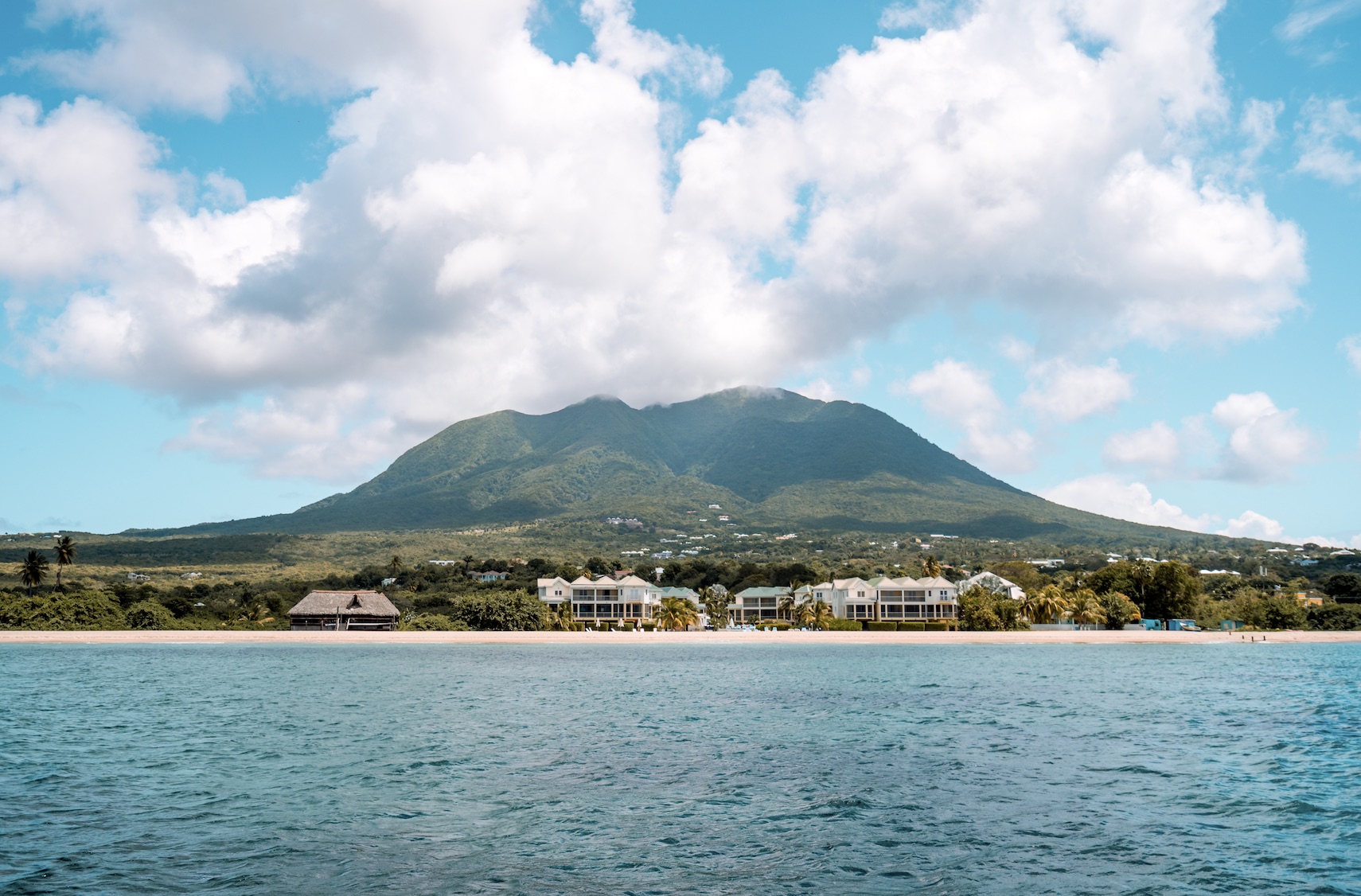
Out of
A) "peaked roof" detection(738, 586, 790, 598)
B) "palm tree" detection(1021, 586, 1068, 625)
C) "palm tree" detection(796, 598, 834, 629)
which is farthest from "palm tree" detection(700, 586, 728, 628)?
"palm tree" detection(1021, 586, 1068, 625)

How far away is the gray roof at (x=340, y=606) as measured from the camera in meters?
97.0

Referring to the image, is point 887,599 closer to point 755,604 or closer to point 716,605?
point 755,604

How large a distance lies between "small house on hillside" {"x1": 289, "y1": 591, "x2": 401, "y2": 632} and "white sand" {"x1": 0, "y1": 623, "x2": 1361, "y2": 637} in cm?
317

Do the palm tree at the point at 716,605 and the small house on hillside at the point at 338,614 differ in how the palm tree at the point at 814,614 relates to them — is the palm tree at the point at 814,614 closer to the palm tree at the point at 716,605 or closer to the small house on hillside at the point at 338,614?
the palm tree at the point at 716,605

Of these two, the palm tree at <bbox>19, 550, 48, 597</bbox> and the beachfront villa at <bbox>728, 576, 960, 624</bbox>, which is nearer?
the palm tree at <bbox>19, 550, 48, 597</bbox>

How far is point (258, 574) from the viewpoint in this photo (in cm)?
13300

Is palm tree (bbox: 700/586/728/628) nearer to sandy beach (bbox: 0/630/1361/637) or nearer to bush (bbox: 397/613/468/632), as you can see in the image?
sandy beach (bbox: 0/630/1361/637)

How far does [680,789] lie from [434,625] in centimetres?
7854

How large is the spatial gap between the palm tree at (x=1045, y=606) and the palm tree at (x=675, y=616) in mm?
35140

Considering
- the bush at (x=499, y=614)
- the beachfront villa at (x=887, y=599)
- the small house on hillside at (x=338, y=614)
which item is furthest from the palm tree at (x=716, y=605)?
the small house on hillside at (x=338, y=614)

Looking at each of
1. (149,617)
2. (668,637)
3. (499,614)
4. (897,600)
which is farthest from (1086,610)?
(149,617)

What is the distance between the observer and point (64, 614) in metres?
87.8

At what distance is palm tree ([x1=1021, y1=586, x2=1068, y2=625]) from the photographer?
3996 inches

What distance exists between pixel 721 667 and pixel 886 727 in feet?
95.8
